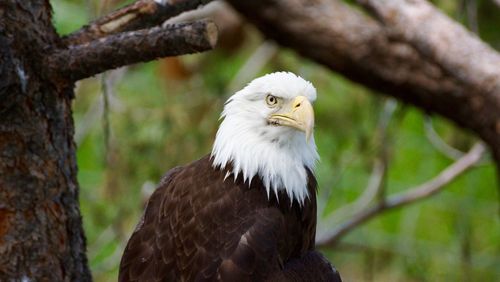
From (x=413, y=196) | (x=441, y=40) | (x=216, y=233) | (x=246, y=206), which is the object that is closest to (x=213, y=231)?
(x=216, y=233)

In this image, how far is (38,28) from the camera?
3.27 meters

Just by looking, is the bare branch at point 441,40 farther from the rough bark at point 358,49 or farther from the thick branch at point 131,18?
the thick branch at point 131,18

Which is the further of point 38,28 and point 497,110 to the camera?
point 497,110

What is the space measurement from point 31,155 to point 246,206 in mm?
872

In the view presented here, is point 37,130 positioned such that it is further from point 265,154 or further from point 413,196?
point 413,196

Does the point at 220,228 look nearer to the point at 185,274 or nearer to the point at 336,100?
the point at 185,274

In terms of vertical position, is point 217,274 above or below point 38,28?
below

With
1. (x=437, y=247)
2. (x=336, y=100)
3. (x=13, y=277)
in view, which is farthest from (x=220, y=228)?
(x=437, y=247)

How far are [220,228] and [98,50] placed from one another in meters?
0.85

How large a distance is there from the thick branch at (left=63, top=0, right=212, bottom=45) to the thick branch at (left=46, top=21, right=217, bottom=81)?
0.13m

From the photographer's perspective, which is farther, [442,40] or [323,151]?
[323,151]

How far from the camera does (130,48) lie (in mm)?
3057

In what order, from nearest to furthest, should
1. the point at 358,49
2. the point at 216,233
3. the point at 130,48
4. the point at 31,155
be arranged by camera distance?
1. the point at 130,48
2. the point at 31,155
3. the point at 216,233
4. the point at 358,49

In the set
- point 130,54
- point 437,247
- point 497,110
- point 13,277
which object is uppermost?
point 130,54
